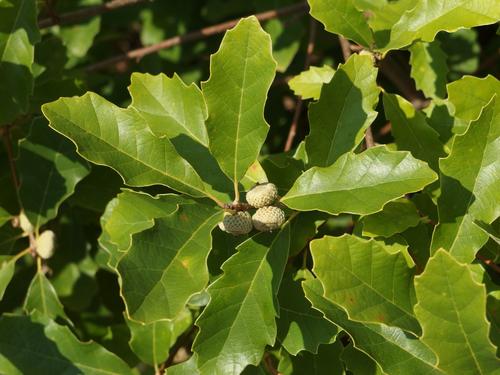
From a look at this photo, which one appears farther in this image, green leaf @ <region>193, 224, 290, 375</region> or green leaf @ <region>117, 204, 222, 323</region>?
green leaf @ <region>193, 224, 290, 375</region>

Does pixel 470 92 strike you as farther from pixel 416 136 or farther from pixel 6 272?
pixel 6 272

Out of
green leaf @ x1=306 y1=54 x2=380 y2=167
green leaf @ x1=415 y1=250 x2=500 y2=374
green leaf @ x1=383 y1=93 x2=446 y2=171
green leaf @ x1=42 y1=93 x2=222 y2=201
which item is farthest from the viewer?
green leaf @ x1=383 y1=93 x2=446 y2=171

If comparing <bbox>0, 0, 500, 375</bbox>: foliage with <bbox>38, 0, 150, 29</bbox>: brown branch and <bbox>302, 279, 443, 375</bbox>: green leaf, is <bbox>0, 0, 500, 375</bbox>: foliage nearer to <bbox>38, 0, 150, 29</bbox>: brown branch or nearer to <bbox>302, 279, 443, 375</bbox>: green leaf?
<bbox>302, 279, 443, 375</bbox>: green leaf

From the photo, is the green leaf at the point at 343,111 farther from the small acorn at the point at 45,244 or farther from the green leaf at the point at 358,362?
the small acorn at the point at 45,244

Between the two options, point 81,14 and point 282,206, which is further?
point 81,14

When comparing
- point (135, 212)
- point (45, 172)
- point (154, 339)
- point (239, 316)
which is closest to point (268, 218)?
point (239, 316)

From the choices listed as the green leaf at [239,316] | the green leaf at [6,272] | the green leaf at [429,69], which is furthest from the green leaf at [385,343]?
the green leaf at [6,272]

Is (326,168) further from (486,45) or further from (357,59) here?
(486,45)

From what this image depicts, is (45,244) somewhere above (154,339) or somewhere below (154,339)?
above

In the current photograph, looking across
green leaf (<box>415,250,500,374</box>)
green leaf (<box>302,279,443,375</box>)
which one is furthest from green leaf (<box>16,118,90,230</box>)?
green leaf (<box>415,250,500,374</box>)
